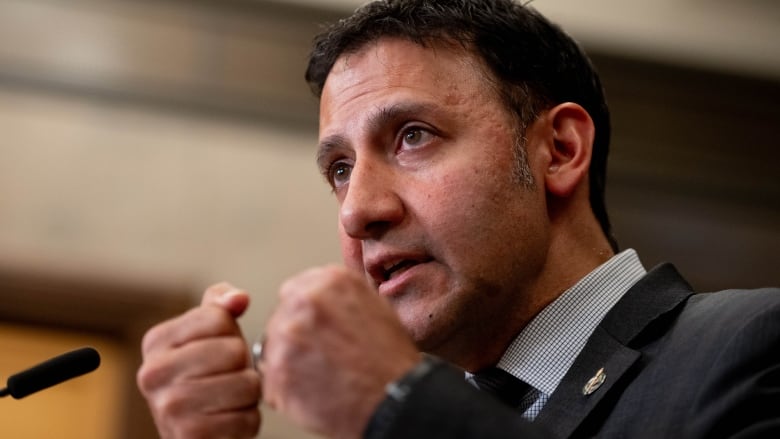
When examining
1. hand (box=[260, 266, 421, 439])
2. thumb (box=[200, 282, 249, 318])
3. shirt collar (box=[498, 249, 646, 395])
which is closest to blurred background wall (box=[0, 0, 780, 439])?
shirt collar (box=[498, 249, 646, 395])

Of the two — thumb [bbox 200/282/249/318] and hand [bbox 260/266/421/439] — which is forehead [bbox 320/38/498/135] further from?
hand [bbox 260/266/421/439]

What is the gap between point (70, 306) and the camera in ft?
14.9

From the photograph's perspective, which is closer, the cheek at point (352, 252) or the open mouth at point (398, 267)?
the open mouth at point (398, 267)

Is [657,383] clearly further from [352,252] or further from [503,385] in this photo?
[352,252]

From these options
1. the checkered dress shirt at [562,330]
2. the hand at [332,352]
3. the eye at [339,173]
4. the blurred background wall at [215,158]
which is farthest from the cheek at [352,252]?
the blurred background wall at [215,158]

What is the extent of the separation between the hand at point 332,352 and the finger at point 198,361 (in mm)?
156

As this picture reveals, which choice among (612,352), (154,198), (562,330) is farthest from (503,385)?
(154,198)

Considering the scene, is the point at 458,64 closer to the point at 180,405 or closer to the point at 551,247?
the point at 551,247

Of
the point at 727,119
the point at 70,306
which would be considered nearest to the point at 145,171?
the point at 70,306

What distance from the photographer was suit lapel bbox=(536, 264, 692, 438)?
5.78ft

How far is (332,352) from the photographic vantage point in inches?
52.4

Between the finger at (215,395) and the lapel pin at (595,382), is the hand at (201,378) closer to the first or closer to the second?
the finger at (215,395)

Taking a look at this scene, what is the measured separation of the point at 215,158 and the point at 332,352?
11.5 feet

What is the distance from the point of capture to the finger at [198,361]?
60.7 inches
